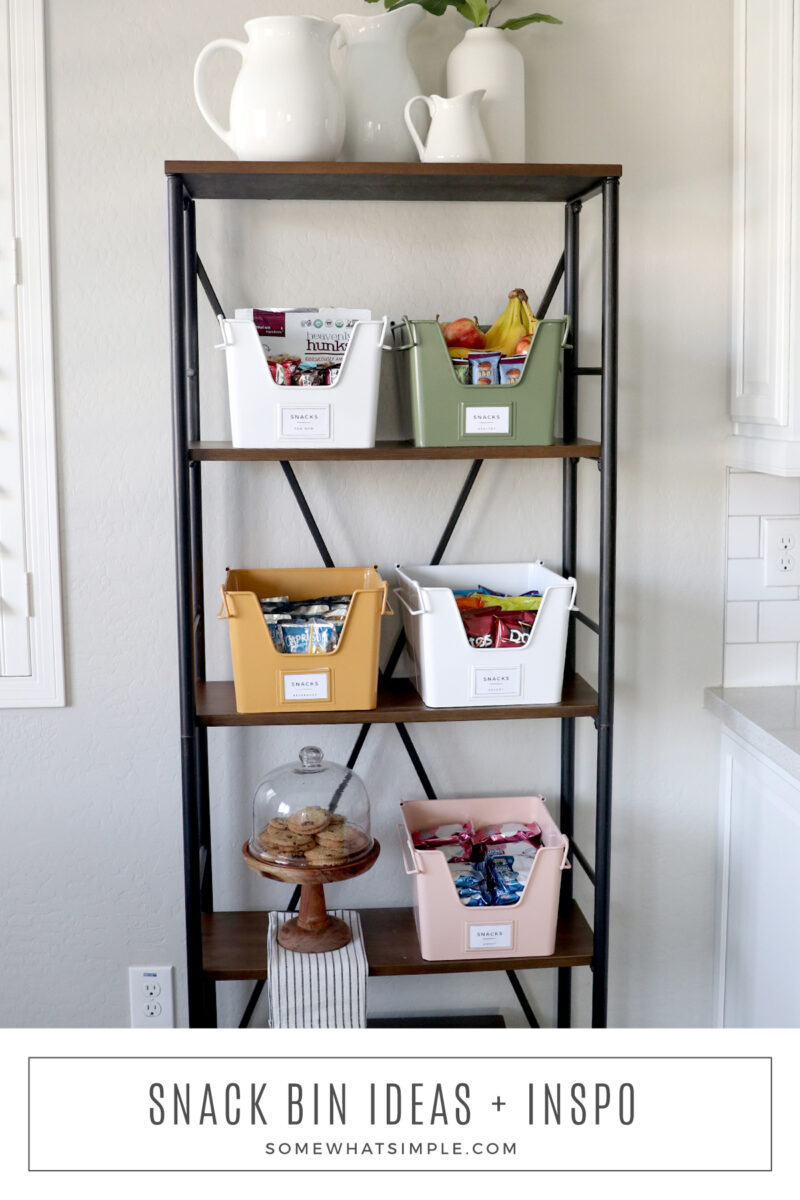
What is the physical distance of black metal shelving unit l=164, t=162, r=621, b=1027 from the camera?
1.64 meters

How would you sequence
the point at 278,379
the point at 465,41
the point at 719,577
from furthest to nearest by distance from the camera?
the point at 719,577, the point at 465,41, the point at 278,379

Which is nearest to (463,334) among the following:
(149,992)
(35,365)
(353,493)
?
(353,493)

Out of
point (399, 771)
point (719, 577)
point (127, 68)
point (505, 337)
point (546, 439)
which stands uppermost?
point (127, 68)

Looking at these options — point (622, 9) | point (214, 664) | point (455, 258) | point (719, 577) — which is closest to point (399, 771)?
point (214, 664)

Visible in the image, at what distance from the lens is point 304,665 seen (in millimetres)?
1729

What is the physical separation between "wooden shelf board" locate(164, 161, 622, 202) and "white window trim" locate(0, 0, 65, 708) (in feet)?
0.89

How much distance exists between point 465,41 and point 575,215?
12.1 inches

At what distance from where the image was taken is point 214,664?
1975 millimetres

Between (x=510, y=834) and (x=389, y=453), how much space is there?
66 cm

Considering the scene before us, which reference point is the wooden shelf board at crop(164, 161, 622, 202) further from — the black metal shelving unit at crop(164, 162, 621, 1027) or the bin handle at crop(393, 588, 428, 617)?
the bin handle at crop(393, 588, 428, 617)

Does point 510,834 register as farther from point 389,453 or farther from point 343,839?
point 389,453

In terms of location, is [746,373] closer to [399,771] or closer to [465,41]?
[465,41]

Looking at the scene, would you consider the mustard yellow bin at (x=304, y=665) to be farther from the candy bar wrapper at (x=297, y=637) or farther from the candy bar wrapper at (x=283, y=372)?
the candy bar wrapper at (x=283, y=372)

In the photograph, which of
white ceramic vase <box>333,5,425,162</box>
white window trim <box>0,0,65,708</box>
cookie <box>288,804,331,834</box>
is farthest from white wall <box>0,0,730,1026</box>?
cookie <box>288,804,331,834</box>
